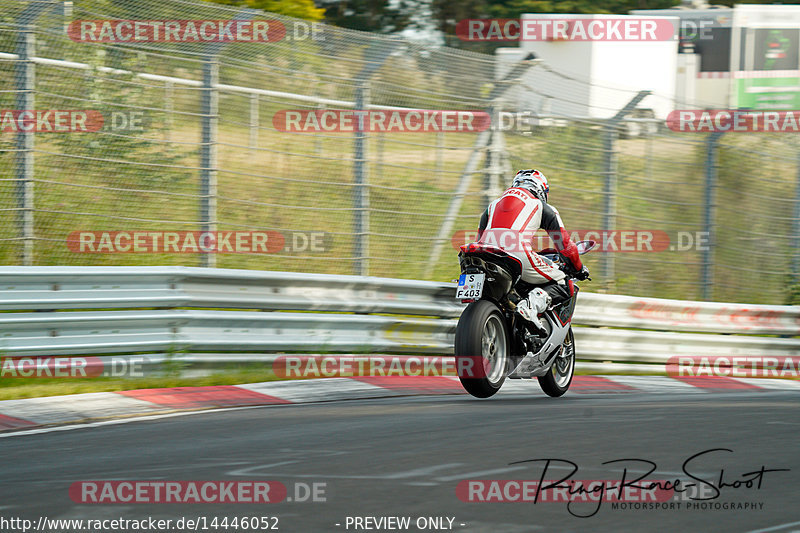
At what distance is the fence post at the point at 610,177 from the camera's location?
11812mm

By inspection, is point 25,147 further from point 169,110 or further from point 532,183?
point 532,183

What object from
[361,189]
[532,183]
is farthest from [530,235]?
[361,189]

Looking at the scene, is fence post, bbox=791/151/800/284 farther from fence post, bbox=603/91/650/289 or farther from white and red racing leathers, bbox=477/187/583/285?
white and red racing leathers, bbox=477/187/583/285

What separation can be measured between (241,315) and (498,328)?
2083mm

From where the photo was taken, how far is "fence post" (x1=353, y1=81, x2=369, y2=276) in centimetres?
991

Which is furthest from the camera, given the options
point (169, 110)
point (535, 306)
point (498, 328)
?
point (169, 110)

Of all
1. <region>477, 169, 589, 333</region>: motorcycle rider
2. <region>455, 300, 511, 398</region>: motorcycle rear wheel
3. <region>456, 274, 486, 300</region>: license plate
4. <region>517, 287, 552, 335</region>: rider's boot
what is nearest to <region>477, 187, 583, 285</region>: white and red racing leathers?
<region>477, 169, 589, 333</region>: motorcycle rider

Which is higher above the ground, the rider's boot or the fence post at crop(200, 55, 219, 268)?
the fence post at crop(200, 55, 219, 268)

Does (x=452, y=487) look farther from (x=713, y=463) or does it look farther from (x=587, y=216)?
(x=587, y=216)

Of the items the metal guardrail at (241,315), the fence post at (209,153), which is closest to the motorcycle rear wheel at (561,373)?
the metal guardrail at (241,315)

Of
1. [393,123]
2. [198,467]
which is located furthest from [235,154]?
[198,467]

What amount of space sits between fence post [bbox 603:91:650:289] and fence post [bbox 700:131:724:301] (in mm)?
1269

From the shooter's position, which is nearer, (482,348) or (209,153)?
(482,348)

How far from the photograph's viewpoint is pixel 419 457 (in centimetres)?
545
